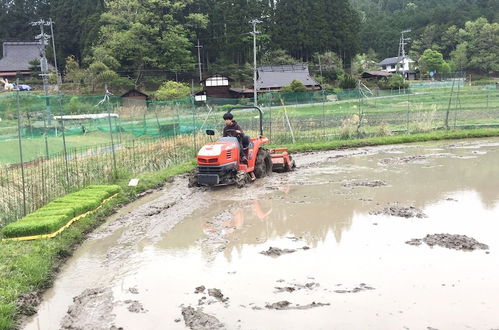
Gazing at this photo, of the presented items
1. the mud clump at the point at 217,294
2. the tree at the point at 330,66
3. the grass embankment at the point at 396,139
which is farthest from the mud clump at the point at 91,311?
the tree at the point at 330,66

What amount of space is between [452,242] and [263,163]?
5.70 m

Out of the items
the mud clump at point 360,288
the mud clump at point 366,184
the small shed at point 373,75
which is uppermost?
the small shed at point 373,75

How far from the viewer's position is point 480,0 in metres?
83.4

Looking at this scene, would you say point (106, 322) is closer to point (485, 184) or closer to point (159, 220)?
point (159, 220)

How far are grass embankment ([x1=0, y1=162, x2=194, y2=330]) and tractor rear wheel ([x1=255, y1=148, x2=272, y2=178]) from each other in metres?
3.97

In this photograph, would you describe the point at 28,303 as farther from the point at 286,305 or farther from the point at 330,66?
the point at 330,66

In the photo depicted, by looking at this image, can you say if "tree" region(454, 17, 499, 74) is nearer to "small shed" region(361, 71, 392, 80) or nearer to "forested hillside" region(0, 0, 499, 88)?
"forested hillside" region(0, 0, 499, 88)

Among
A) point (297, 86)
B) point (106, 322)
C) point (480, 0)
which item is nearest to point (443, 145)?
point (106, 322)

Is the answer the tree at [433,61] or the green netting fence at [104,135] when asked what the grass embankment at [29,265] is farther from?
the tree at [433,61]

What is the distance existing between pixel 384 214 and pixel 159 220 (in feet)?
12.1

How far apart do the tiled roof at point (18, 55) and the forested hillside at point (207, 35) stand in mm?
3194

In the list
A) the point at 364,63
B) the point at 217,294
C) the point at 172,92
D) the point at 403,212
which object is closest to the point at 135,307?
the point at 217,294

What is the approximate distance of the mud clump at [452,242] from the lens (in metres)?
5.99

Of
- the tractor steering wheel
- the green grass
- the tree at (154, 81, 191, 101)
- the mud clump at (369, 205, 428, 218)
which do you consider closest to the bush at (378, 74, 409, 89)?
the tree at (154, 81, 191, 101)
